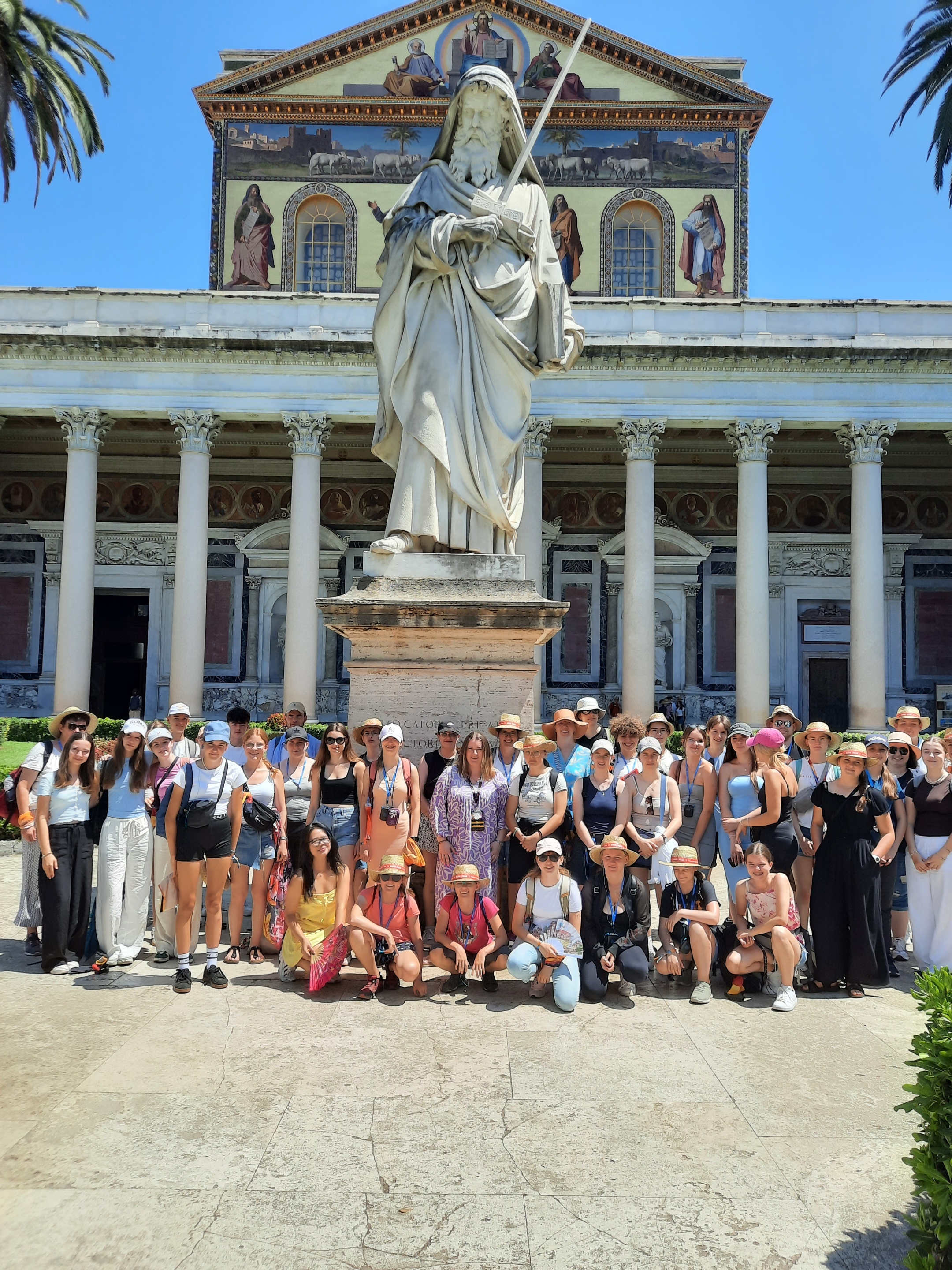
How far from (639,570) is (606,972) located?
2134 centimetres

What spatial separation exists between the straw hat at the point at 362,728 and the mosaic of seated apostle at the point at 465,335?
1.21 meters

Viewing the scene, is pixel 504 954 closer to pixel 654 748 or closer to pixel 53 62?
pixel 654 748

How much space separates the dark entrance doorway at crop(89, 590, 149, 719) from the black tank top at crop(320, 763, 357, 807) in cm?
2816

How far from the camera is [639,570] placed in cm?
2683

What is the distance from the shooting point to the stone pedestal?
6941 mm

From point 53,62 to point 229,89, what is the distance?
737 centimetres

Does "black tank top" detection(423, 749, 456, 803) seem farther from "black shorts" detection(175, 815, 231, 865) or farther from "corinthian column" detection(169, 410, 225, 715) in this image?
"corinthian column" detection(169, 410, 225, 715)

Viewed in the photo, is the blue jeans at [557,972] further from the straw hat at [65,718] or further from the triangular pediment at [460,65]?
the triangular pediment at [460,65]

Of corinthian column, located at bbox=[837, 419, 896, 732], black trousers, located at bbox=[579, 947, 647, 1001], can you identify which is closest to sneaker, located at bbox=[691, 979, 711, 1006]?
black trousers, located at bbox=[579, 947, 647, 1001]

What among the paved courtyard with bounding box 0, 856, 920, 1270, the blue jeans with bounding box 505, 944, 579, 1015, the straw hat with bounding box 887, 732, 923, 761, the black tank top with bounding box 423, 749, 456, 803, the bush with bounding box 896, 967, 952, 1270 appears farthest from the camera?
the straw hat with bounding box 887, 732, 923, 761

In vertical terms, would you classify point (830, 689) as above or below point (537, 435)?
below

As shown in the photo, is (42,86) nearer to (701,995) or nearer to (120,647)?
(120,647)

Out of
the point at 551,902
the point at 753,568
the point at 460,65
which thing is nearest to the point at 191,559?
the point at 753,568

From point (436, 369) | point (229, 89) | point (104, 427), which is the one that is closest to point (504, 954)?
point (436, 369)
